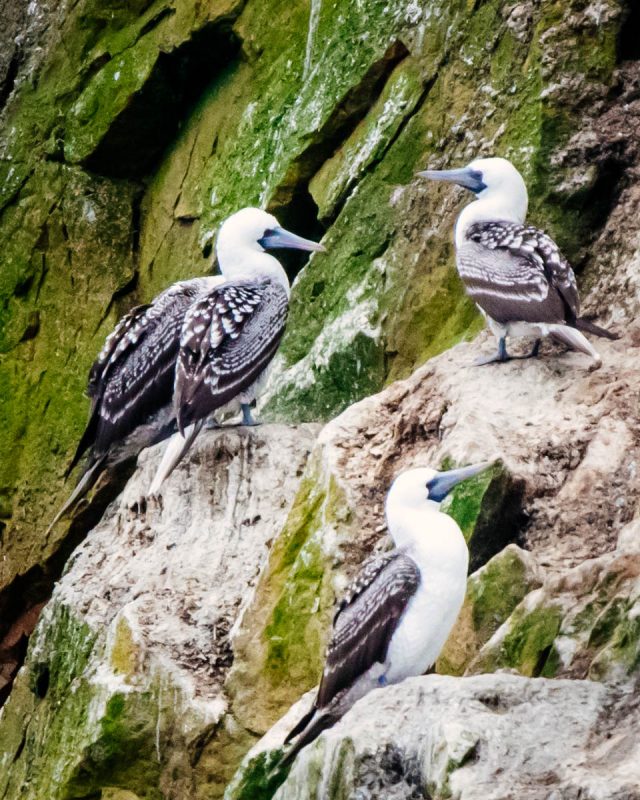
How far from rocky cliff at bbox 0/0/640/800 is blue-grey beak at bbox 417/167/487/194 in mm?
565

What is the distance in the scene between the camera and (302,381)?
1241cm

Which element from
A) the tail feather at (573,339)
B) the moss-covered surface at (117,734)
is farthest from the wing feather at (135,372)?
the tail feather at (573,339)

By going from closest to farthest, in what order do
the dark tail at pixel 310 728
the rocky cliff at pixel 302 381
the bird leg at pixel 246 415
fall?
the dark tail at pixel 310 728, the rocky cliff at pixel 302 381, the bird leg at pixel 246 415

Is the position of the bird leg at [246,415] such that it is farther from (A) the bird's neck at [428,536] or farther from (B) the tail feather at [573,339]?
(A) the bird's neck at [428,536]

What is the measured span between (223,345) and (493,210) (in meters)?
1.90

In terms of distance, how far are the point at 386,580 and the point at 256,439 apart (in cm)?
344

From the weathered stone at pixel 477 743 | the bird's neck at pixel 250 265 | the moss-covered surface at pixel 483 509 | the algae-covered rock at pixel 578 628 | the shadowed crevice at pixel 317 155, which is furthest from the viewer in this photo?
the shadowed crevice at pixel 317 155

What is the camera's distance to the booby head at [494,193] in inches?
426

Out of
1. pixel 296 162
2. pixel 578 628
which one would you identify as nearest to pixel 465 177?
pixel 296 162

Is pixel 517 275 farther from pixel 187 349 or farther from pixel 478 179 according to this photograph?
pixel 187 349

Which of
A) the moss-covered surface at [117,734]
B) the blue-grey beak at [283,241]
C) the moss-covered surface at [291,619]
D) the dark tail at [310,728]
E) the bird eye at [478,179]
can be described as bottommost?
the moss-covered surface at [117,734]

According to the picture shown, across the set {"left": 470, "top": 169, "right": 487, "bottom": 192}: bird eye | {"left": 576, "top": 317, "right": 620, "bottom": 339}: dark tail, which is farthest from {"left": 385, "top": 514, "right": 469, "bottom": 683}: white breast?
{"left": 470, "top": 169, "right": 487, "bottom": 192}: bird eye

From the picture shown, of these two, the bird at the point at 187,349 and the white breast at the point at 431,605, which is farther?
the bird at the point at 187,349

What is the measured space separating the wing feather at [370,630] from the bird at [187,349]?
10.6 ft
